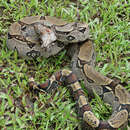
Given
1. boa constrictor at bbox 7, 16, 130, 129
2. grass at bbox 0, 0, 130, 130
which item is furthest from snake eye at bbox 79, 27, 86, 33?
grass at bbox 0, 0, 130, 130

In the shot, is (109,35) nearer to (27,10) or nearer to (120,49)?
(120,49)

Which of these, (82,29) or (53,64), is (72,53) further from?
(82,29)

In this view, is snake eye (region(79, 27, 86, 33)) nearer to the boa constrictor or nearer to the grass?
the boa constrictor

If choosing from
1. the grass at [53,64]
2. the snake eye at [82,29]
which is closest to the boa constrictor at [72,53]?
the snake eye at [82,29]

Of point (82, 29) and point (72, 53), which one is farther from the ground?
point (82, 29)

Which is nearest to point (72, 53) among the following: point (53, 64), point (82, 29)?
point (53, 64)

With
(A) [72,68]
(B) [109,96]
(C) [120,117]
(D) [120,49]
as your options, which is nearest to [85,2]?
(D) [120,49]
